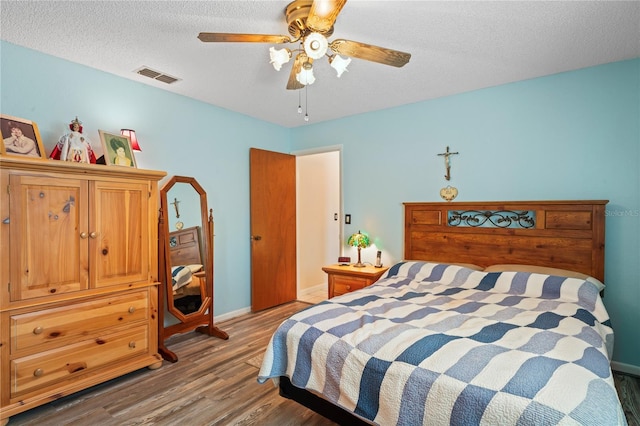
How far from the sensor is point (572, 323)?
6.19ft

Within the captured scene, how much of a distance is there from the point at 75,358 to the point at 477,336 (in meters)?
2.60

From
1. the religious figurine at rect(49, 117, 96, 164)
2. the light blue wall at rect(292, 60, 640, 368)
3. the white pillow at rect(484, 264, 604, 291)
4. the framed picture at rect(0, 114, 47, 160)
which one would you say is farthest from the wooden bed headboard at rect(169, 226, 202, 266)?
the white pillow at rect(484, 264, 604, 291)

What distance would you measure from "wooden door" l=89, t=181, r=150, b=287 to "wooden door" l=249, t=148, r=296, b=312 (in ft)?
5.39

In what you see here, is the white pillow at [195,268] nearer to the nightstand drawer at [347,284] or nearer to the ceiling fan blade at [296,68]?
the nightstand drawer at [347,284]

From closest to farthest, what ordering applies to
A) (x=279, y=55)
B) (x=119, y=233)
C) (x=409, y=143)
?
(x=279, y=55) → (x=119, y=233) → (x=409, y=143)

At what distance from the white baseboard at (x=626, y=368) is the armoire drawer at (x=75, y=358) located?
382 cm

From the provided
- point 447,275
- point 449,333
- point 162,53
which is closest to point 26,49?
point 162,53

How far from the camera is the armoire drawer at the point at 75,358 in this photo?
2084mm

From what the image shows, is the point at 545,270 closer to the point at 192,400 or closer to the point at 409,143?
the point at 409,143

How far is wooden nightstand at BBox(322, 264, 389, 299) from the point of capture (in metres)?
3.50

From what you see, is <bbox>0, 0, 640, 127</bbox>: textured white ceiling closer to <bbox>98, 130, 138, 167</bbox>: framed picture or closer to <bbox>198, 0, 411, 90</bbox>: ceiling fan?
<bbox>198, 0, 411, 90</bbox>: ceiling fan

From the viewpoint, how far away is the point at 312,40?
179cm

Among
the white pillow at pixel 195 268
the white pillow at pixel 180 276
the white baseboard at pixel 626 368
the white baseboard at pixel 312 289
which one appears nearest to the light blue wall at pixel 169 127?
the white pillow at pixel 195 268

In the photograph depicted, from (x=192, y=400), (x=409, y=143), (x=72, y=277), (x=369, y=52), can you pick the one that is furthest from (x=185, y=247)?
(x=409, y=143)
